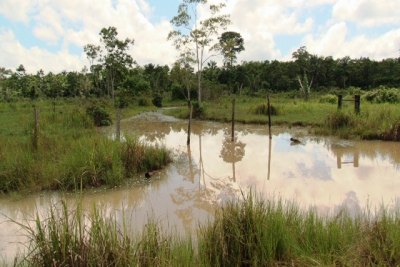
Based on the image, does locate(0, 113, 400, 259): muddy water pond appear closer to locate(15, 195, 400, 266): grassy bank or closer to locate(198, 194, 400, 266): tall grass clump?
locate(15, 195, 400, 266): grassy bank

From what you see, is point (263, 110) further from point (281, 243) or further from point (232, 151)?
point (281, 243)

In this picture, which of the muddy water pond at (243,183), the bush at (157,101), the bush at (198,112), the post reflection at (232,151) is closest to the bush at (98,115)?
the bush at (198,112)

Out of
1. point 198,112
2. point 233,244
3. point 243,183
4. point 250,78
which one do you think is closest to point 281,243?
point 233,244

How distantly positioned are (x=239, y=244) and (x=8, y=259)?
292 cm

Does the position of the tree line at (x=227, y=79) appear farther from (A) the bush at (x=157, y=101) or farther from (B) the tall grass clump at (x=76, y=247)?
(B) the tall grass clump at (x=76, y=247)

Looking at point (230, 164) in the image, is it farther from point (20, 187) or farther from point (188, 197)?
point (20, 187)

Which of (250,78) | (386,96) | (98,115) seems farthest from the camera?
(250,78)

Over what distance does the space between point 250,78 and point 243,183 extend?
1446 inches

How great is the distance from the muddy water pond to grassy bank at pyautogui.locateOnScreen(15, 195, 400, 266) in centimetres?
35

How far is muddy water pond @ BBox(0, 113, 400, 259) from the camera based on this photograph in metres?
6.00

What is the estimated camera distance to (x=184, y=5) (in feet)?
79.7

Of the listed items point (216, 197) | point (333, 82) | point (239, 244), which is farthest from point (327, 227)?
point (333, 82)

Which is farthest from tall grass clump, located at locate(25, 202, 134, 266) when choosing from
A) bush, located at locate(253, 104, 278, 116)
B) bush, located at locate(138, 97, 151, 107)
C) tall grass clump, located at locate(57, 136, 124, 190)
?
bush, located at locate(138, 97, 151, 107)

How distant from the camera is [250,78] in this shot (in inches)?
1710
